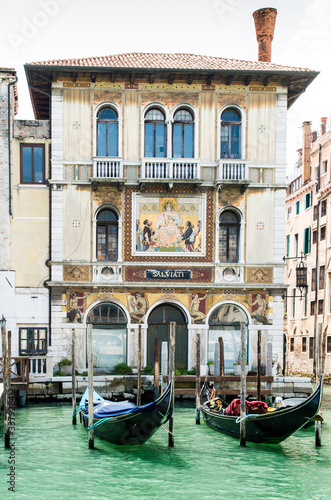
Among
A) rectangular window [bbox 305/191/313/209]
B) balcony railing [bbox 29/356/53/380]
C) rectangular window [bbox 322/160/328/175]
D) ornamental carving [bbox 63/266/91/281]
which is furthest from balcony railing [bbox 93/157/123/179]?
rectangular window [bbox 305/191/313/209]

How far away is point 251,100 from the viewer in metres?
18.1

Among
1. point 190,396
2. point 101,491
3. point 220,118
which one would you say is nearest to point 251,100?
point 220,118

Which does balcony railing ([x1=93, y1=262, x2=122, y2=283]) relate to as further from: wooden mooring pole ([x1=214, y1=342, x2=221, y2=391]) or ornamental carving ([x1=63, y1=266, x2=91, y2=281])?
wooden mooring pole ([x1=214, y1=342, x2=221, y2=391])

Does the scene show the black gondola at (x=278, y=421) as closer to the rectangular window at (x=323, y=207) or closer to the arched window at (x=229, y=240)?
the arched window at (x=229, y=240)

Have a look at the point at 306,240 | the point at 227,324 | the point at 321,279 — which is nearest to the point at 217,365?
the point at 227,324

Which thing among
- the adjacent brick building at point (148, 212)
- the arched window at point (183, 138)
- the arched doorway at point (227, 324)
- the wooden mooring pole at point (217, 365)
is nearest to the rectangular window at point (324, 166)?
the adjacent brick building at point (148, 212)

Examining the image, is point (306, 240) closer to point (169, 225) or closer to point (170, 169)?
point (169, 225)

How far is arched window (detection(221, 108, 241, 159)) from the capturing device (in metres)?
18.0

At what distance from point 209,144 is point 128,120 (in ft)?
7.20

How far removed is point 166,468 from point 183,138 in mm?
10043

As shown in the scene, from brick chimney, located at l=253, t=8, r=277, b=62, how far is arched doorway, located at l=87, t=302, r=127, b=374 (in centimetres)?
858

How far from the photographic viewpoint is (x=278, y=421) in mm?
11234

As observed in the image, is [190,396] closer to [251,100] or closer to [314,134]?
[251,100]

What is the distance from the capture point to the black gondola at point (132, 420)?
35.9 ft
